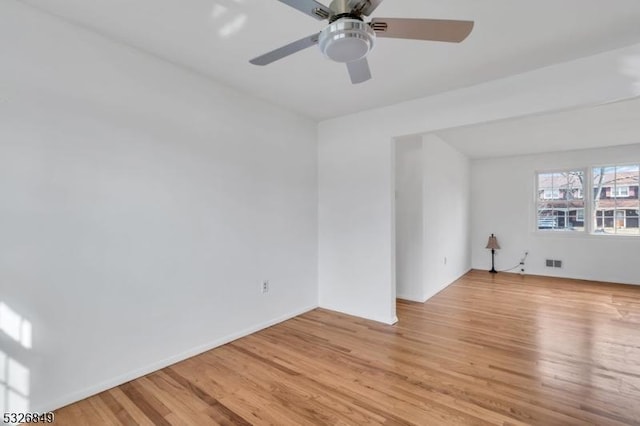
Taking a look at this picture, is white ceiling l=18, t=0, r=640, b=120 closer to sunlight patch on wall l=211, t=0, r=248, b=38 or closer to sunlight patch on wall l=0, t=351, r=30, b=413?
sunlight patch on wall l=211, t=0, r=248, b=38

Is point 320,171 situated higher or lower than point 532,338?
higher

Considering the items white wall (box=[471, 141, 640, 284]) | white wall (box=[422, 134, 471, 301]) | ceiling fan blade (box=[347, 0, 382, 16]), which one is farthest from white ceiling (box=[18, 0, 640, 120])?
white wall (box=[471, 141, 640, 284])

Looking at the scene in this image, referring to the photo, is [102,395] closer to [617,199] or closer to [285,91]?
[285,91]

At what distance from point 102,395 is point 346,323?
2.27 m

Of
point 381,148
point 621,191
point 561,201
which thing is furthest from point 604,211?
point 381,148

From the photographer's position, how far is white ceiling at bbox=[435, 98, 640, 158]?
136 inches

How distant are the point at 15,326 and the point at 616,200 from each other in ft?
26.2

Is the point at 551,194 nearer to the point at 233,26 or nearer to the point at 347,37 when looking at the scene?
the point at 347,37

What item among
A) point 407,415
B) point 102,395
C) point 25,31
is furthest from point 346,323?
point 25,31

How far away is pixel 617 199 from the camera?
524cm

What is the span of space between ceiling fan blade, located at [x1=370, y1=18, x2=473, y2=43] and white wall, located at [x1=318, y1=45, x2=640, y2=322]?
1537mm

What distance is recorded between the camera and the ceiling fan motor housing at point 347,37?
4.26ft

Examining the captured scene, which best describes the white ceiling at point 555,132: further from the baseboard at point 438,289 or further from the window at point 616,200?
the baseboard at point 438,289

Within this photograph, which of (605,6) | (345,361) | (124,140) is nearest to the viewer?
(605,6)
